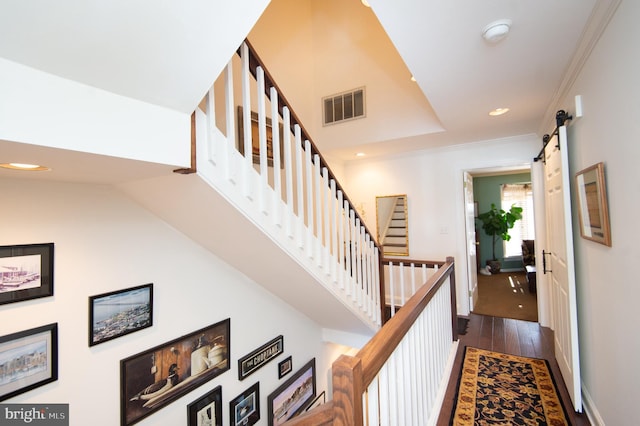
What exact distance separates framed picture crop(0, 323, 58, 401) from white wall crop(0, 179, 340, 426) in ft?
0.11

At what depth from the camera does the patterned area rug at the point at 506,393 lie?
74.1 inches

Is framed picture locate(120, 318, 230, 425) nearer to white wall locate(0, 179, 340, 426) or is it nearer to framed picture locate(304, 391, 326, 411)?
white wall locate(0, 179, 340, 426)

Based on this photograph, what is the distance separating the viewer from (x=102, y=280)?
1.64 meters

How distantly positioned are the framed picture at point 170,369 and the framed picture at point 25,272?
645 mm

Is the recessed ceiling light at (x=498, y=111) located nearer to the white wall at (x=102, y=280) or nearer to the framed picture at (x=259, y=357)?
the white wall at (x=102, y=280)

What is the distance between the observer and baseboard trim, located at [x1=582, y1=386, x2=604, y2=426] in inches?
69.0

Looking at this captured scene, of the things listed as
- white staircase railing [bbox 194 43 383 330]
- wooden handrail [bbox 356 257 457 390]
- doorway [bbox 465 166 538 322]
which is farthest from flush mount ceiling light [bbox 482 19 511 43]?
doorway [bbox 465 166 538 322]

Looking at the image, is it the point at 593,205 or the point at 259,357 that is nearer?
the point at 593,205

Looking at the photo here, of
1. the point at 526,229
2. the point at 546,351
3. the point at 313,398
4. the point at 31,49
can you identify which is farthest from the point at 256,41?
the point at 526,229

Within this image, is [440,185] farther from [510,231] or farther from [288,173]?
[510,231]

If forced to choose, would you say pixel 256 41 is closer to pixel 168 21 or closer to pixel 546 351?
pixel 168 21

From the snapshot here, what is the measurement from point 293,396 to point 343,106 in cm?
368

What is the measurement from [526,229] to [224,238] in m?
7.37

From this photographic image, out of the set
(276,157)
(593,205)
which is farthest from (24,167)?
(593,205)
